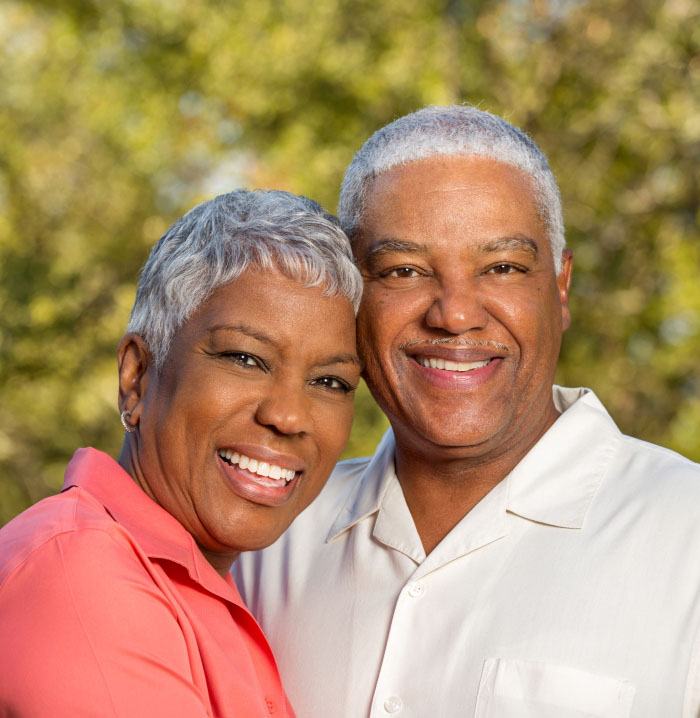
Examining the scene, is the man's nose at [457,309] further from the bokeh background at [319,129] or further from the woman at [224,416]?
the bokeh background at [319,129]

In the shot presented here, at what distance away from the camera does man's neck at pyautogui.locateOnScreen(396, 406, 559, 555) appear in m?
2.94

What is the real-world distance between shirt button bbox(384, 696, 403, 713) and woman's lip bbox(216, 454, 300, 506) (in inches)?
19.6

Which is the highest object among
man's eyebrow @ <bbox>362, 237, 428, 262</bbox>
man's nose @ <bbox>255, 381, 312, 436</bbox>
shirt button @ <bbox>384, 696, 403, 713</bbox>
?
man's eyebrow @ <bbox>362, 237, 428, 262</bbox>

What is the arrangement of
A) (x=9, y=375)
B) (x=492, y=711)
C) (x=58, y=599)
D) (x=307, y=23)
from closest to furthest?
1. (x=58, y=599)
2. (x=492, y=711)
3. (x=9, y=375)
4. (x=307, y=23)

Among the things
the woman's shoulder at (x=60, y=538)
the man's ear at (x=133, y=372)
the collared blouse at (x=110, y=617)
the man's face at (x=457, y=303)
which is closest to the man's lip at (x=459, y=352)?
the man's face at (x=457, y=303)

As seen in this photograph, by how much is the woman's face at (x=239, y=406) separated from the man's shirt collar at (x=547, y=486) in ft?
1.47

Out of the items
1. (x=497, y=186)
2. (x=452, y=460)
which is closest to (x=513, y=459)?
(x=452, y=460)

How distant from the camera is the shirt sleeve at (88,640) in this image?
191 centimetres

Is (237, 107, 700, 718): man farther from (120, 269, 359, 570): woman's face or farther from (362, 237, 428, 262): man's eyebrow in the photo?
(120, 269, 359, 570): woman's face

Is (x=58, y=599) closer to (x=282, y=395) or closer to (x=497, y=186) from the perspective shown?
(x=282, y=395)

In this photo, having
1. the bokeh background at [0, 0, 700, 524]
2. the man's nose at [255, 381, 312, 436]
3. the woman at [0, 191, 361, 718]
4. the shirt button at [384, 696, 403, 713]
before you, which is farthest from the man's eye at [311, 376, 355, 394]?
the bokeh background at [0, 0, 700, 524]

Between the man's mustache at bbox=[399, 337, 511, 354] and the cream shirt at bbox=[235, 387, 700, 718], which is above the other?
the man's mustache at bbox=[399, 337, 511, 354]

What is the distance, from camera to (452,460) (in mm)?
2939

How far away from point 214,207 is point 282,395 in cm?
45
